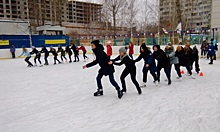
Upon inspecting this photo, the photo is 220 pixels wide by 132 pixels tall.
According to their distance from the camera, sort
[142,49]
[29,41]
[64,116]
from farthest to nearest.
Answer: [29,41] → [142,49] → [64,116]

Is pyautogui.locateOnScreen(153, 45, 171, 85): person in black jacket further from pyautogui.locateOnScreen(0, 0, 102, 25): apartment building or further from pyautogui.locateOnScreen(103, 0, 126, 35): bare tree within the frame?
pyautogui.locateOnScreen(0, 0, 102, 25): apartment building

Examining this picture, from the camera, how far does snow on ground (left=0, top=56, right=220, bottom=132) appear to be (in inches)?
129

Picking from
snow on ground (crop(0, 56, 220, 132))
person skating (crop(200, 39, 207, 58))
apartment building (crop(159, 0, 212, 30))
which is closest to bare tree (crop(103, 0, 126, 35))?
apartment building (crop(159, 0, 212, 30))

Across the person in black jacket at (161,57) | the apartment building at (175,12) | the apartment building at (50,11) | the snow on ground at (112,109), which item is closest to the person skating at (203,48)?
the snow on ground at (112,109)

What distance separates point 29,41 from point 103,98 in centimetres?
1906

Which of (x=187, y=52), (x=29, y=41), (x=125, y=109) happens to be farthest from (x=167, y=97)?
(x=29, y=41)

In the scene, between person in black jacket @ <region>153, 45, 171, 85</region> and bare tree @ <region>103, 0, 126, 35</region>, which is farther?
bare tree @ <region>103, 0, 126, 35</region>

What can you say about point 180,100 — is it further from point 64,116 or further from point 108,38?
point 108,38

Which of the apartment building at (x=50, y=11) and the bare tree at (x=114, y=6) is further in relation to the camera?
the apartment building at (x=50, y=11)

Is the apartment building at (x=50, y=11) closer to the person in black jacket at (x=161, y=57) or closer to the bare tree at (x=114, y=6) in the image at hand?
the bare tree at (x=114, y=6)

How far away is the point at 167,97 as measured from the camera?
16.0 feet

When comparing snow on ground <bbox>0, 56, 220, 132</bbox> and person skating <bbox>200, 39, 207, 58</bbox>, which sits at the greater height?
person skating <bbox>200, 39, 207, 58</bbox>

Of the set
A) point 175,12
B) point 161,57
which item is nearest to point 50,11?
point 175,12

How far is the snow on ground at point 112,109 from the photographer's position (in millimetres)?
3271
